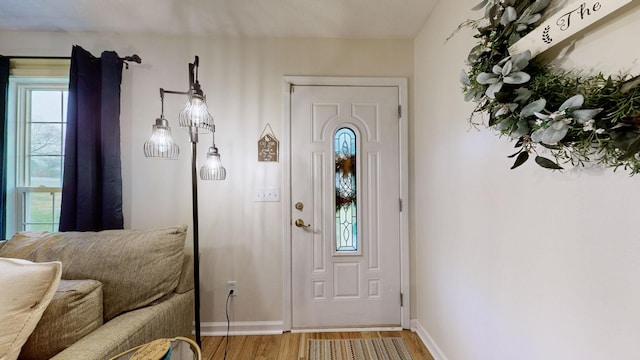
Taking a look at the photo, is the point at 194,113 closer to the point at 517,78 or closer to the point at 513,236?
the point at 517,78

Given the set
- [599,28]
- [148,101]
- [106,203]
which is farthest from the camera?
[148,101]

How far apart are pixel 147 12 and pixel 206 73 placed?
0.52 m

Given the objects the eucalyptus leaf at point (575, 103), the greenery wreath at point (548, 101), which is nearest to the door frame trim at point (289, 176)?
the greenery wreath at point (548, 101)

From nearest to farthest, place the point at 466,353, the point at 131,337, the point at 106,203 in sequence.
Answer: the point at 131,337, the point at 466,353, the point at 106,203

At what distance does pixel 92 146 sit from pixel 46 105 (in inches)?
26.1

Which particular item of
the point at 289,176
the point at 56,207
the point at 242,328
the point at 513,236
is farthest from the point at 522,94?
the point at 56,207

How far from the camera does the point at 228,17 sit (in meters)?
1.95

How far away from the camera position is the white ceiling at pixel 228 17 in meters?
1.81

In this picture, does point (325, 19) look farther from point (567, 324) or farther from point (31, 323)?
point (31, 323)

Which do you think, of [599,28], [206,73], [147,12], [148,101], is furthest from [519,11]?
[148,101]

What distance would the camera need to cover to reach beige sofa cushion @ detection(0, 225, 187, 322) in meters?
1.39

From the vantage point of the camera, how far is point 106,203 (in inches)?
78.4

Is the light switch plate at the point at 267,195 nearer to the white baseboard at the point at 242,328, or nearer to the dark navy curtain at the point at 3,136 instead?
the white baseboard at the point at 242,328

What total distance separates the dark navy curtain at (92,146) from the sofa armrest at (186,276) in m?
0.70
